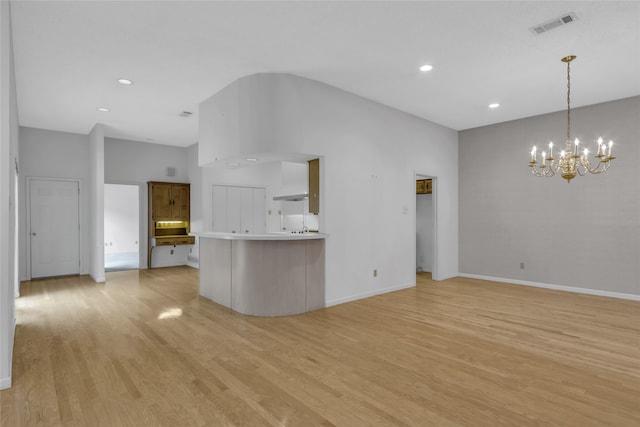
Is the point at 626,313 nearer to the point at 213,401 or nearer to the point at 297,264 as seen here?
the point at 297,264

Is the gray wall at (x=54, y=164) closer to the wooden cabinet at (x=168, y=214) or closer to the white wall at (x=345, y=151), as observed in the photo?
the wooden cabinet at (x=168, y=214)

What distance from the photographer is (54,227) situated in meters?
7.36

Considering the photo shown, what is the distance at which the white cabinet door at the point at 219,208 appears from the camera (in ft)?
25.5

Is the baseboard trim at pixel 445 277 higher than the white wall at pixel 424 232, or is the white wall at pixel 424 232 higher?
the white wall at pixel 424 232

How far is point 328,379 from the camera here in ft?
8.93

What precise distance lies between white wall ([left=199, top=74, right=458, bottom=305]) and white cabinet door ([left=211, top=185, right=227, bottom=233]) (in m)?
2.18

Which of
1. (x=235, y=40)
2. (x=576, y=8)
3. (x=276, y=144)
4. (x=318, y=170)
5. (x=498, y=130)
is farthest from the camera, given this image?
(x=498, y=130)

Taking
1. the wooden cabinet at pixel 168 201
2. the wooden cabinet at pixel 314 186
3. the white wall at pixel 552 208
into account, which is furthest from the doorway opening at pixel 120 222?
the white wall at pixel 552 208

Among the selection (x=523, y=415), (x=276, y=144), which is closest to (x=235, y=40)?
(x=276, y=144)

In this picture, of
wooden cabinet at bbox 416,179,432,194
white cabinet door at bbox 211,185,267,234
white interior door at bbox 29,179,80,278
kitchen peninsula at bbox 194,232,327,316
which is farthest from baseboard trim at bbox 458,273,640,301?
white interior door at bbox 29,179,80,278

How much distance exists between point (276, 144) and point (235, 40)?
132cm

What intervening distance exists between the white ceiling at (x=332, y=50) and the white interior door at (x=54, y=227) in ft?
7.33

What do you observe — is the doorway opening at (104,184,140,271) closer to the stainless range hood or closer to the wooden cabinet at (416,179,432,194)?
the stainless range hood

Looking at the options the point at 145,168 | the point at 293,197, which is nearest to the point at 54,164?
the point at 145,168
